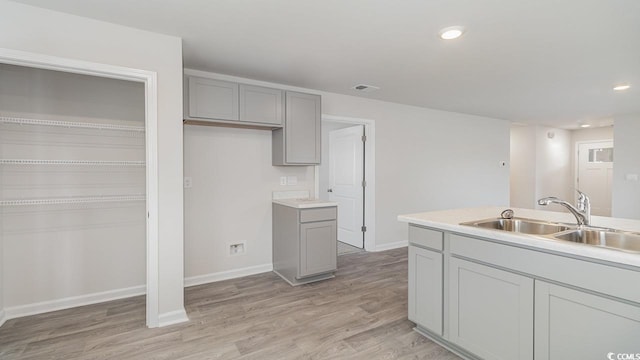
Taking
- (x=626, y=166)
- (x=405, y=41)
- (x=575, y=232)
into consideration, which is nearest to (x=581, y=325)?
(x=575, y=232)

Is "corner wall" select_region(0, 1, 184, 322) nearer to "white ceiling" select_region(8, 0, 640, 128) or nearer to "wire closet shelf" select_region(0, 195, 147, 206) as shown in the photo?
"white ceiling" select_region(8, 0, 640, 128)

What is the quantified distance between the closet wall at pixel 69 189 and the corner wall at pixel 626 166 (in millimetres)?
8183

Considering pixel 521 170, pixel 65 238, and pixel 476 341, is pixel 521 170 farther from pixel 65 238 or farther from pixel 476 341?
pixel 65 238

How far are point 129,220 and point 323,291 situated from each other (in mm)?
2112

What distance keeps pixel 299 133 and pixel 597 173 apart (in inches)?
327

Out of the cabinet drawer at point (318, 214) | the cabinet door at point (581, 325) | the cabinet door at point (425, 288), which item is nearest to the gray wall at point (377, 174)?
the cabinet drawer at point (318, 214)

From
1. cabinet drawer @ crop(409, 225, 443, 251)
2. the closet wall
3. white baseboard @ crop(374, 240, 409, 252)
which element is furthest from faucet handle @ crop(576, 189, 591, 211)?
the closet wall

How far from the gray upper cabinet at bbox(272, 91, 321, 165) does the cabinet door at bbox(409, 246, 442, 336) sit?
181 centimetres

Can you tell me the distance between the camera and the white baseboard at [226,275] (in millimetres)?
3414

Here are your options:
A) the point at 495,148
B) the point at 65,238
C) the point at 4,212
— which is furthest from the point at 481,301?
the point at 495,148

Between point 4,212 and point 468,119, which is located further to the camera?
point 468,119

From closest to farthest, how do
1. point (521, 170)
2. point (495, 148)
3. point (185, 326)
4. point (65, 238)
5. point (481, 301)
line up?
point (481, 301) < point (185, 326) < point (65, 238) < point (495, 148) < point (521, 170)

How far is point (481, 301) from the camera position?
1.93 meters

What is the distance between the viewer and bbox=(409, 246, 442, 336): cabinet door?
2199 mm
